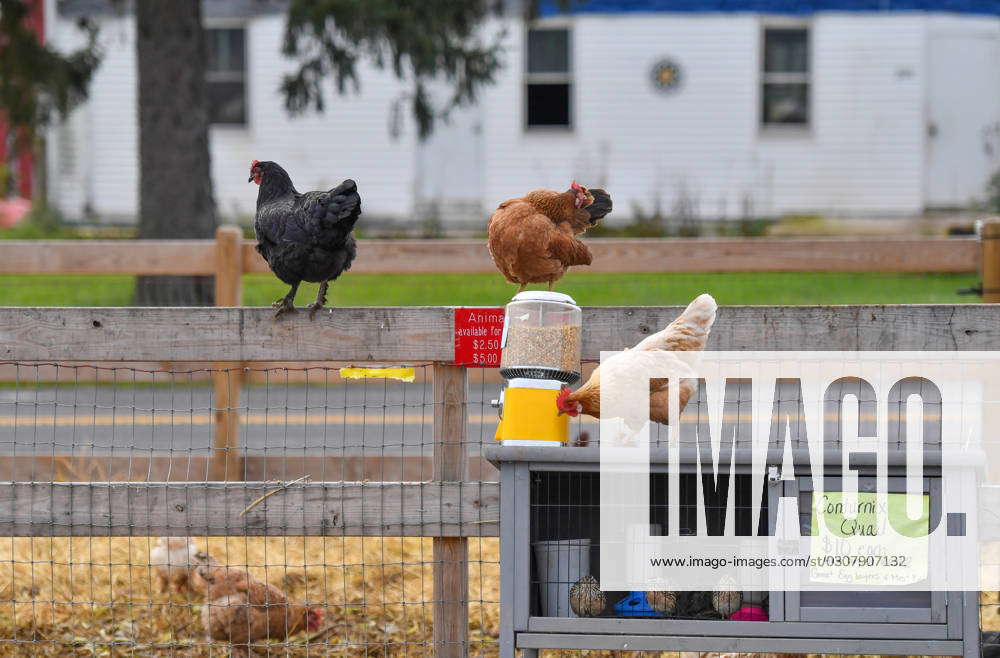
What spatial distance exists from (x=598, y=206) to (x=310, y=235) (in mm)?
971

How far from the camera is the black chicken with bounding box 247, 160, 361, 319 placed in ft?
13.2

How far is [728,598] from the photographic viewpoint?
312 cm

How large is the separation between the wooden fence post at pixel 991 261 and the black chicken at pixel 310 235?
3.20 metres

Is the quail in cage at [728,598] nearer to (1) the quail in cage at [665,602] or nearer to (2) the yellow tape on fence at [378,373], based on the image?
(1) the quail in cage at [665,602]

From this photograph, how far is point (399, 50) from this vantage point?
10414 mm

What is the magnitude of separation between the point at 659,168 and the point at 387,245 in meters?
12.0

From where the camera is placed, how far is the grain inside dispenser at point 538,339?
10.6 ft

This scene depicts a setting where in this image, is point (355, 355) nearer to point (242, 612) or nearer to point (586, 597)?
point (586, 597)

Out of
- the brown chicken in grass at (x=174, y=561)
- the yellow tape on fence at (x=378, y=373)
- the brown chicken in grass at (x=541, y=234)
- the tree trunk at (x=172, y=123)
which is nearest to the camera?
the yellow tape on fence at (x=378, y=373)

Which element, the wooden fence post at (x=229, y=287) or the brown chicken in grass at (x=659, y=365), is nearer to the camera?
the brown chicken in grass at (x=659, y=365)

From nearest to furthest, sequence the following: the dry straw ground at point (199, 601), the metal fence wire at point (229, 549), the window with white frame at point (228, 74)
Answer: the metal fence wire at point (229, 549) < the dry straw ground at point (199, 601) < the window with white frame at point (228, 74)

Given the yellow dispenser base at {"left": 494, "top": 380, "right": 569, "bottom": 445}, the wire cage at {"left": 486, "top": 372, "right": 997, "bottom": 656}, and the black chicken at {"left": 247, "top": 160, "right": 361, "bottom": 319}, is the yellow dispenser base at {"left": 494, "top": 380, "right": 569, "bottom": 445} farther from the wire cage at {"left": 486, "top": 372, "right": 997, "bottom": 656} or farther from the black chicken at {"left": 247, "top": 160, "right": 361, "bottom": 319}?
the black chicken at {"left": 247, "top": 160, "right": 361, "bottom": 319}

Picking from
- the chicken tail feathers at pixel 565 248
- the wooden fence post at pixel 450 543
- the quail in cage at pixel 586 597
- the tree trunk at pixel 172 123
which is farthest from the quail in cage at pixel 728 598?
the tree trunk at pixel 172 123

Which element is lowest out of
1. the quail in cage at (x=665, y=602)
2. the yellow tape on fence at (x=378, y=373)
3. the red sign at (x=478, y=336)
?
the quail in cage at (x=665, y=602)
